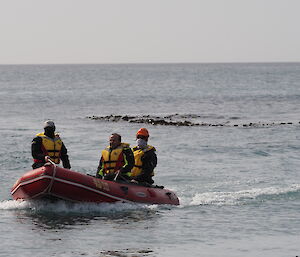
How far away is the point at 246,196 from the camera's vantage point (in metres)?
20.7

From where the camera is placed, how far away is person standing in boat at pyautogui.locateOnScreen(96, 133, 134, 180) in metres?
17.6

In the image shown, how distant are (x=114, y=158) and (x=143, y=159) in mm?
798

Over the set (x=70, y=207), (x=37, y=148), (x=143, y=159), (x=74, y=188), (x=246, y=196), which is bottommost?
(x=246, y=196)

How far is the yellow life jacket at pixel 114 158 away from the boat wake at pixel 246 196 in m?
2.58

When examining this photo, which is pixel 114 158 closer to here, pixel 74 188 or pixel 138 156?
pixel 138 156

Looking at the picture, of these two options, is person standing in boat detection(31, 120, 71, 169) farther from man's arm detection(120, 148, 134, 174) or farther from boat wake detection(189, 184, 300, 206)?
boat wake detection(189, 184, 300, 206)

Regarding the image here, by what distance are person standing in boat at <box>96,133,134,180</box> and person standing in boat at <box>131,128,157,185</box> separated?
431mm

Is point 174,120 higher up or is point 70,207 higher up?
point 174,120

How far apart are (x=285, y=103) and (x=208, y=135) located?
28793 millimetres

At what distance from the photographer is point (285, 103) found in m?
65.2

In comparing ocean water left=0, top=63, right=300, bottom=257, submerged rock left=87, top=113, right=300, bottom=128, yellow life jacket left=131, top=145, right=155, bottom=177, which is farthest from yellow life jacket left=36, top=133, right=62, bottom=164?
submerged rock left=87, top=113, right=300, bottom=128

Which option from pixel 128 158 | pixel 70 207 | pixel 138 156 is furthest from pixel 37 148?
pixel 138 156

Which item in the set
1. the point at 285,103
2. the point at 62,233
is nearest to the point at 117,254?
the point at 62,233

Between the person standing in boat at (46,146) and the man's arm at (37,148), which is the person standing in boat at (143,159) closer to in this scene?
the person standing in boat at (46,146)
